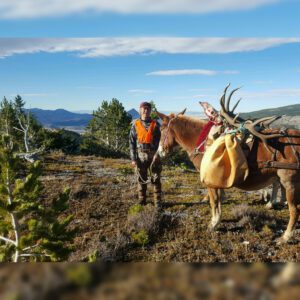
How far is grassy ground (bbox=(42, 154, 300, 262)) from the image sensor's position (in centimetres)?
702

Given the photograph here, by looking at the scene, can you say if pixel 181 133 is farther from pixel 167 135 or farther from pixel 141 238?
pixel 141 238

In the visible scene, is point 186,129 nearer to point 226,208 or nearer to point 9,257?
point 226,208

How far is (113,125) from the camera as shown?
57.4 m

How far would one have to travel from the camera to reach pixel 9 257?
5.52 meters

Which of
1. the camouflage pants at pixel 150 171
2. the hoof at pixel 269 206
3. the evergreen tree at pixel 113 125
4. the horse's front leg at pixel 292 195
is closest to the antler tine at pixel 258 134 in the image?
the horse's front leg at pixel 292 195

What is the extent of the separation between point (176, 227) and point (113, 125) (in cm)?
4943

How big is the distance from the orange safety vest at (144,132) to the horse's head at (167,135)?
2.05 feet

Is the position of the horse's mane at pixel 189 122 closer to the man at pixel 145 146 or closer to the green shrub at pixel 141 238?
the man at pixel 145 146

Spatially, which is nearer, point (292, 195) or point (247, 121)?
point (292, 195)

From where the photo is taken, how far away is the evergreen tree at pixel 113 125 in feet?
186

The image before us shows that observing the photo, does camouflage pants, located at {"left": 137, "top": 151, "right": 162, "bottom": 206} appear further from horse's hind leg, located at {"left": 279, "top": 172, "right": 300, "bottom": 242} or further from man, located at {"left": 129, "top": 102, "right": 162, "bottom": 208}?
horse's hind leg, located at {"left": 279, "top": 172, "right": 300, "bottom": 242}

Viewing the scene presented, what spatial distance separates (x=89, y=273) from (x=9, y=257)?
4.99 meters

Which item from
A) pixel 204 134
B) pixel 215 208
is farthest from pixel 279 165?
pixel 204 134

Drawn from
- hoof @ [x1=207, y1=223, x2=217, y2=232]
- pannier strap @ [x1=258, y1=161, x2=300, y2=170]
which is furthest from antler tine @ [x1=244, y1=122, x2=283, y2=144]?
hoof @ [x1=207, y1=223, x2=217, y2=232]
